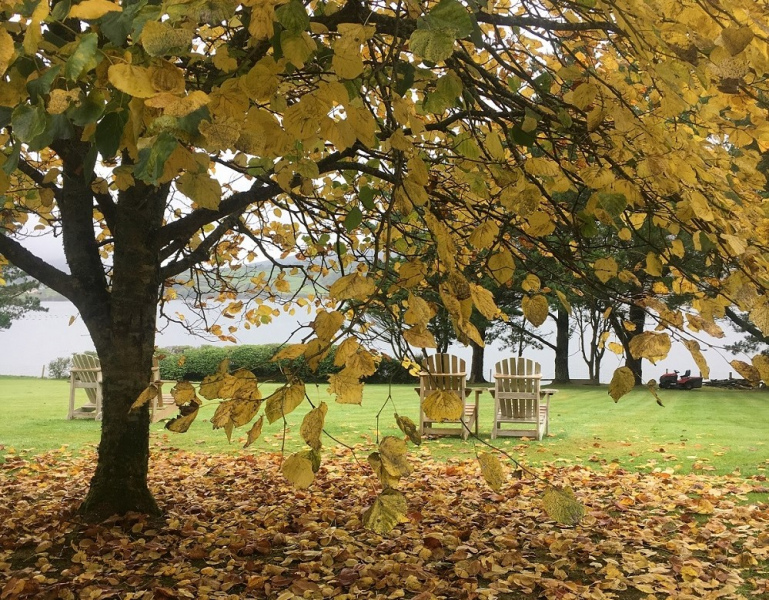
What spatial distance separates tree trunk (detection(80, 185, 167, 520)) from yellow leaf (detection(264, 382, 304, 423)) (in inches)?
116

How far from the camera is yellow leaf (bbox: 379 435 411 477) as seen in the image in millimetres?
1496

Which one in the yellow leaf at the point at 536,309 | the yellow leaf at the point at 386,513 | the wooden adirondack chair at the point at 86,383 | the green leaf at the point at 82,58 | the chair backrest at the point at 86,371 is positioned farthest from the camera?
the chair backrest at the point at 86,371

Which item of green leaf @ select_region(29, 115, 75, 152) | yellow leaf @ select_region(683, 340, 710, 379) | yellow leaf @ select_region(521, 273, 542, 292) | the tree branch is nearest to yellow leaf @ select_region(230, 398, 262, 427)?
green leaf @ select_region(29, 115, 75, 152)

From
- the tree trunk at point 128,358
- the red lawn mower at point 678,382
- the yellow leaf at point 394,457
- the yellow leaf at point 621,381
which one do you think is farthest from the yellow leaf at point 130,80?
the red lawn mower at point 678,382

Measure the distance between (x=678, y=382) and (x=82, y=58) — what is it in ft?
64.3

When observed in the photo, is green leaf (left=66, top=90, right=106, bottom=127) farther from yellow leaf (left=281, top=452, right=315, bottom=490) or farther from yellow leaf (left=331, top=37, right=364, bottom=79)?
yellow leaf (left=281, top=452, right=315, bottom=490)

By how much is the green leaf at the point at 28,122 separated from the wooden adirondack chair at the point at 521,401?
762 centimetres

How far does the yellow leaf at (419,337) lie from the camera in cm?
162

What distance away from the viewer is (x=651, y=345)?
1.93 metres

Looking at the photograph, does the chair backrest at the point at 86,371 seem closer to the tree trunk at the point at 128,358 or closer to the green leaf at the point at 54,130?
the tree trunk at the point at 128,358

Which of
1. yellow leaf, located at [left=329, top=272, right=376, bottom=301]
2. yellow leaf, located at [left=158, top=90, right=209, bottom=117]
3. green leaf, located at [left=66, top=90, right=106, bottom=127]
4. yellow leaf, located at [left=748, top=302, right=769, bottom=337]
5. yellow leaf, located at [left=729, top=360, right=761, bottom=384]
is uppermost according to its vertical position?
green leaf, located at [left=66, top=90, right=106, bottom=127]

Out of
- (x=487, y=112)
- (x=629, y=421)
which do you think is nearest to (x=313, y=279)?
(x=487, y=112)

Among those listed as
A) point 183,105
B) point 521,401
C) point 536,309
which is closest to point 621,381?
point 536,309

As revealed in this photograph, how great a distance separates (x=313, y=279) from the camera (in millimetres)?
6012
